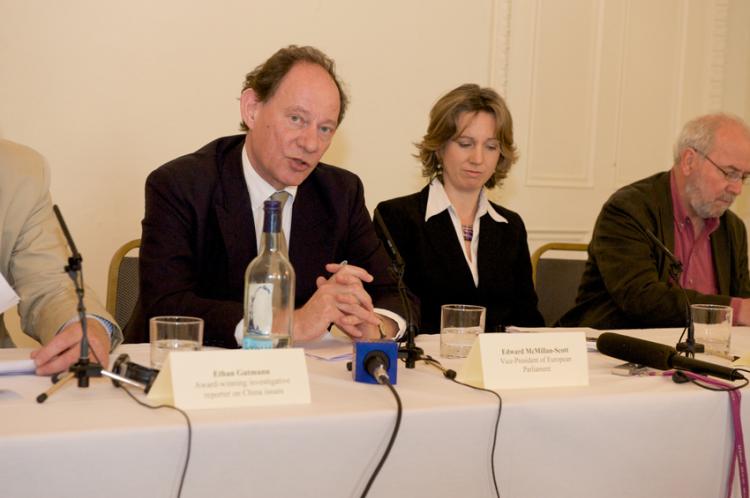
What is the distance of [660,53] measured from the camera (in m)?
4.80

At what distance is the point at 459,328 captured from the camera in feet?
6.58

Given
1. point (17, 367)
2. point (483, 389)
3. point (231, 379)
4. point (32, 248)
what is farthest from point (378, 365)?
point (32, 248)

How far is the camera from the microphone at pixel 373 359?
63.6 inches

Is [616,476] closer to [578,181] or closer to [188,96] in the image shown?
[188,96]

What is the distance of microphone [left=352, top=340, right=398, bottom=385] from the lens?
162cm

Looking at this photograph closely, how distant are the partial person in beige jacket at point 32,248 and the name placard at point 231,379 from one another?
654mm

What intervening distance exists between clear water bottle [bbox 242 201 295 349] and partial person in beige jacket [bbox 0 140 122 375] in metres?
0.43

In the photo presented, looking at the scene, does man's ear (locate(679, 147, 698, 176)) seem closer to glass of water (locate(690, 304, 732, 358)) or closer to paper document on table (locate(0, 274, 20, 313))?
glass of water (locate(690, 304, 732, 358))

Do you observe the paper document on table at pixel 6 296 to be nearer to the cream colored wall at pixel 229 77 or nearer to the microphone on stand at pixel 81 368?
the microphone on stand at pixel 81 368

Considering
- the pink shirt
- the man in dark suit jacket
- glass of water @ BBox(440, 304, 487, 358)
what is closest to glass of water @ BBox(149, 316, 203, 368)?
the man in dark suit jacket

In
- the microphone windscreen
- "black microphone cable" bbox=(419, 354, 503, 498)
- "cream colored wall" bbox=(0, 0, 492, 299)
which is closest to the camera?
"black microphone cable" bbox=(419, 354, 503, 498)

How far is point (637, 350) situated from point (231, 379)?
96 cm

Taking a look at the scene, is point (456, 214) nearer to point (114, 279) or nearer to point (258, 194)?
point (258, 194)

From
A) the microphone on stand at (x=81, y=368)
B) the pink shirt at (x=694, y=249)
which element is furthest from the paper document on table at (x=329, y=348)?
the pink shirt at (x=694, y=249)
